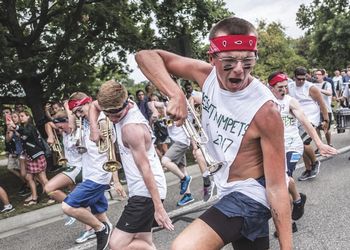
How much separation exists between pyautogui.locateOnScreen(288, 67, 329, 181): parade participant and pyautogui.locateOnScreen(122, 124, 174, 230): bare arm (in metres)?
3.81

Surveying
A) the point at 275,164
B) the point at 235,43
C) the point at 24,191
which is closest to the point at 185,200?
the point at 24,191

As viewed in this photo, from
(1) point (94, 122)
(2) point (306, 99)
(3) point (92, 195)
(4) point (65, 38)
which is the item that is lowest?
(3) point (92, 195)

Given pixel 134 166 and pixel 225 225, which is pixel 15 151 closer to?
pixel 134 166

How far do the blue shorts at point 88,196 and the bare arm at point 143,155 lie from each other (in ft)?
4.10

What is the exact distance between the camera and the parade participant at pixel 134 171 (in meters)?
3.26

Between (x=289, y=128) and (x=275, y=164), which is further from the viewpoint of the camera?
(x=289, y=128)

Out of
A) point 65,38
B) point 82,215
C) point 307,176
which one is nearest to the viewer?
point 82,215

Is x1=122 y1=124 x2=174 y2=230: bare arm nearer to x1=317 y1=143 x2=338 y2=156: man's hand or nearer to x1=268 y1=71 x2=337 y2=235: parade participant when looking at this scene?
x1=317 y1=143 x2=338 y2=156: man's hand

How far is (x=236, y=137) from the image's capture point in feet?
6.91

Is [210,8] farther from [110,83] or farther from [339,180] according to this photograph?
[110,83]

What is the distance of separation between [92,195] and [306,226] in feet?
7.44

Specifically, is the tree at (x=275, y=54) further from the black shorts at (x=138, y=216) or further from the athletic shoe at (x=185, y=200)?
the black shorts at (x=138, y=216)

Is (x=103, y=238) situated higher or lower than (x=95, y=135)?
lower

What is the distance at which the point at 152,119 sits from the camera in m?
8.80
